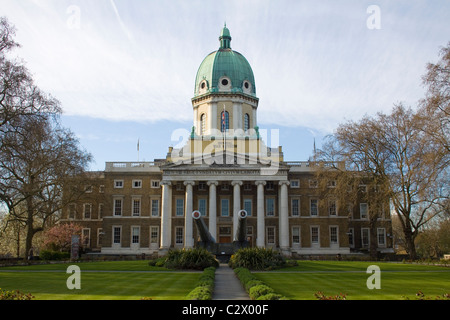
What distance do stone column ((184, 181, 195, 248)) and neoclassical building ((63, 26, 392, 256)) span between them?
0.39ft

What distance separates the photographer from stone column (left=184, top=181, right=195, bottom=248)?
55.2 metres

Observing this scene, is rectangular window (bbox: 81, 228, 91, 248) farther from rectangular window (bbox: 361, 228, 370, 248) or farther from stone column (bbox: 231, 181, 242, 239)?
rectangular window (bbox: 361, 228, 370, 248)

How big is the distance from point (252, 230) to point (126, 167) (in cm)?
1893

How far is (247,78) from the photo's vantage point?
66250 mm

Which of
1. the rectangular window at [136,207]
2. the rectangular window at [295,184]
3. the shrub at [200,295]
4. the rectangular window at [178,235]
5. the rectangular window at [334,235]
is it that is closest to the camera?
the shrub at [200,295]

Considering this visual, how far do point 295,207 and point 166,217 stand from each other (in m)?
17.0

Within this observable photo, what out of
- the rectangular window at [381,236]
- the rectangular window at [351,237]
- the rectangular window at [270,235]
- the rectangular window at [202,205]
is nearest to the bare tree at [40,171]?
the rectangular window at [202,205]

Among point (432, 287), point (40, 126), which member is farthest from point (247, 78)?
point (432, 287)

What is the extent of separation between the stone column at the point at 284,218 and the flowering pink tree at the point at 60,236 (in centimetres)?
2427

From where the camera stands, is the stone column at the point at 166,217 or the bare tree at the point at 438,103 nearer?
the bare tree at the point at 438,103

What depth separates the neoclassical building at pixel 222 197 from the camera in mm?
57188

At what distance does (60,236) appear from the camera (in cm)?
5531

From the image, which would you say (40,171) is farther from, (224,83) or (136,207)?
(224,83)

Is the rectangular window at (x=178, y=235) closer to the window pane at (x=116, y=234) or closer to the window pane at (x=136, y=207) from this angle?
the window pane at (x=136, y=207)
